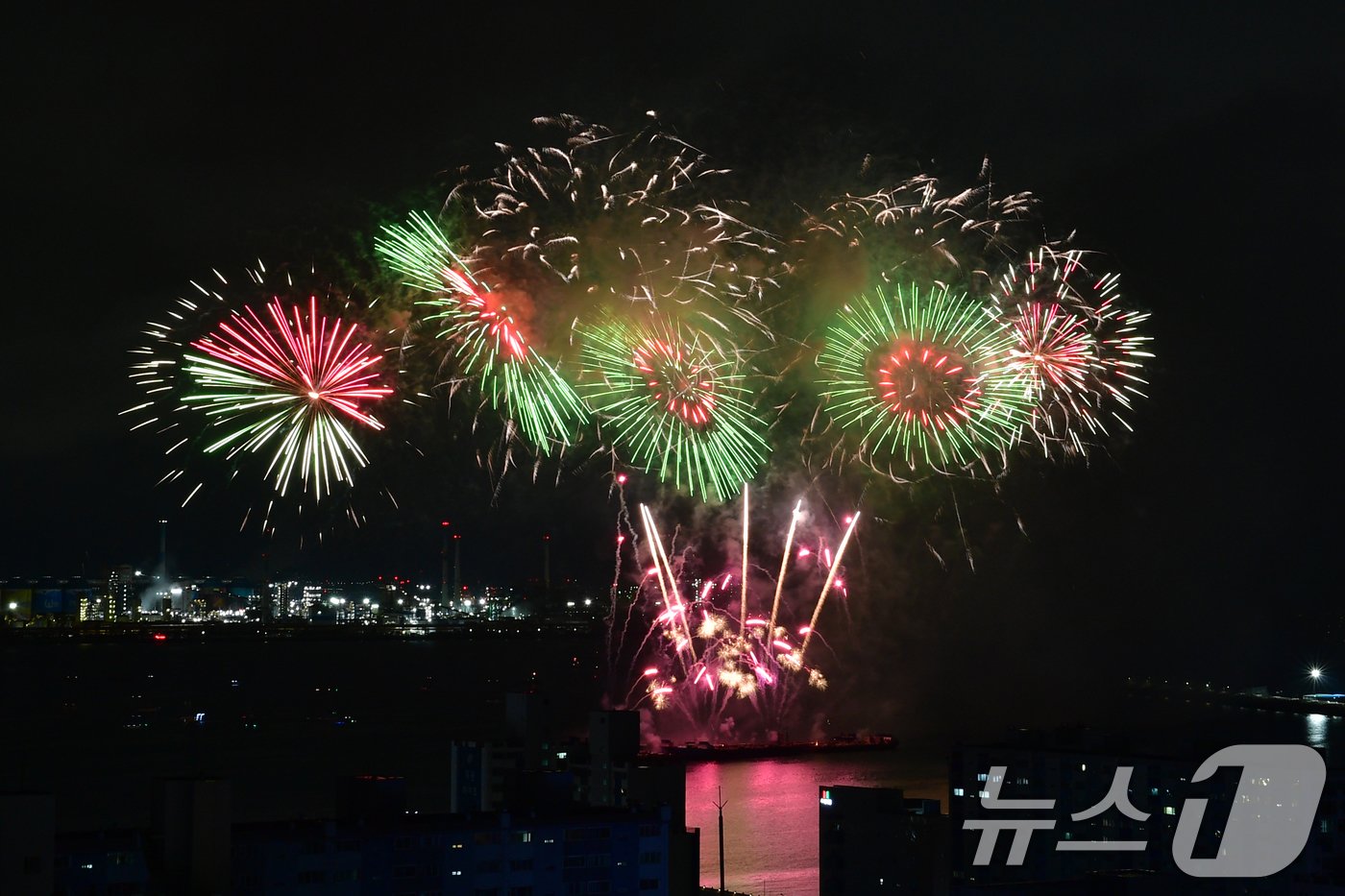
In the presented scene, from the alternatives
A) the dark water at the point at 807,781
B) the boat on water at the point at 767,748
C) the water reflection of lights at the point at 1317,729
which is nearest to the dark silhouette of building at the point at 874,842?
the dark water at the point at 807,781

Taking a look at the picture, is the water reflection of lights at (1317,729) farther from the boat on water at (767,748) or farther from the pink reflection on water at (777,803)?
the pink reflection on water at (777,803)

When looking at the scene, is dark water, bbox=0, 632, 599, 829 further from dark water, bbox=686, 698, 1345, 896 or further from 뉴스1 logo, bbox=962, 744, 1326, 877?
뉴스1 logo, bbox=962, 744, 1326, 877

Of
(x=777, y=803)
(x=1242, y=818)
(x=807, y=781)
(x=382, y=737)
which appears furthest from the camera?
(x=382, y=737)

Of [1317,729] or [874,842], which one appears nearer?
[874,842]

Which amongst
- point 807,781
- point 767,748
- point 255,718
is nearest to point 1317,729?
point 767,748

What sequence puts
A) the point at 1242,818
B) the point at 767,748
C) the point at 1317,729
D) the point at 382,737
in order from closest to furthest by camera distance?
the point at 1242,818, the point at 767,748, the point at 382,737, the point at 1317,729

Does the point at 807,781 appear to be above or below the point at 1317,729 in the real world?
below

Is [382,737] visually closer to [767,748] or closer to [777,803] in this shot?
[767,748]

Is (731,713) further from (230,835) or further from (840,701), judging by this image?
(230,835)
